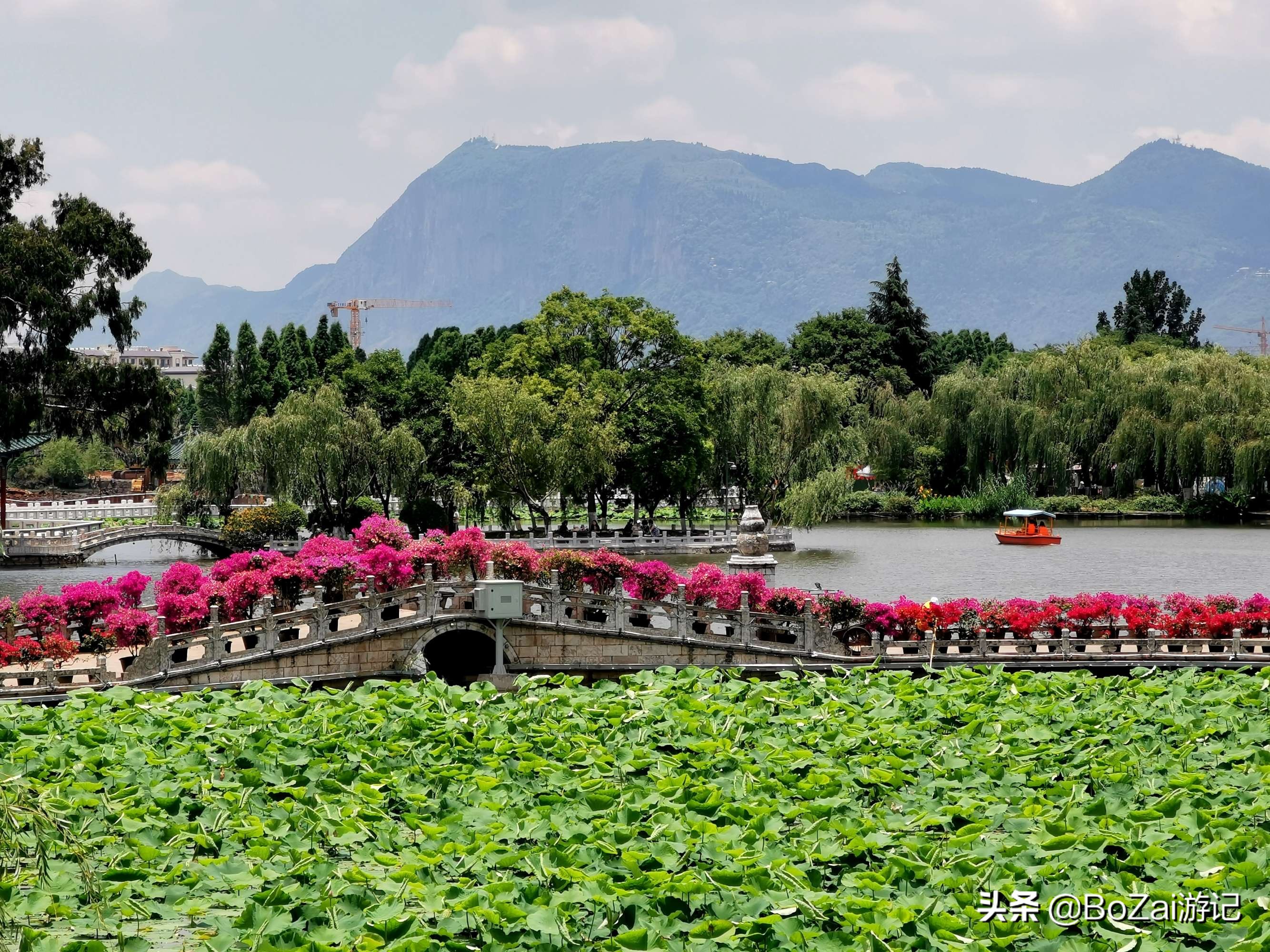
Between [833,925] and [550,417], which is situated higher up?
[550,417]

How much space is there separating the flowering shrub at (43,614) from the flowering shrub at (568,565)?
774 centimetres

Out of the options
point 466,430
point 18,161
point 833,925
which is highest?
point 18,161

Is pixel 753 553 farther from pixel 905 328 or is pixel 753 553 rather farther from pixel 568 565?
pixel 905 328

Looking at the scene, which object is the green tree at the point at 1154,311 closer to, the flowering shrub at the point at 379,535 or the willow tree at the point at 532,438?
the willow tree at the point at 532,438

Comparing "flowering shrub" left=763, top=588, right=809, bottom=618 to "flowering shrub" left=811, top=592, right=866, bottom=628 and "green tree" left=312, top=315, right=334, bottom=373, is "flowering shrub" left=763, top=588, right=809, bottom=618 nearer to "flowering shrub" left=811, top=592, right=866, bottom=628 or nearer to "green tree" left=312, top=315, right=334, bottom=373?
"flowering shrub" left=811, top=592, right=866, bottom=628

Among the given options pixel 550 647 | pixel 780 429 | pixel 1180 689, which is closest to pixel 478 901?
pixel 1180 689

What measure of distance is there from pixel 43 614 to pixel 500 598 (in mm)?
7014

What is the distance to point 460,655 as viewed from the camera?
86.1 ft

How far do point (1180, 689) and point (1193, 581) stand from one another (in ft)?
77.5

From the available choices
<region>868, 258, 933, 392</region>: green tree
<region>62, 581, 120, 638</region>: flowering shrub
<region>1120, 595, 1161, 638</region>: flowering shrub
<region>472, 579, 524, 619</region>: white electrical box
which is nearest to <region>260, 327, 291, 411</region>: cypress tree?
<region>868, 258, 933, 392</region>: green tree

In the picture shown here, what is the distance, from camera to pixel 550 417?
49.4 metres

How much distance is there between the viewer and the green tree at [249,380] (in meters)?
70.1

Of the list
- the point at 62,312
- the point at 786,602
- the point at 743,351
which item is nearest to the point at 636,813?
the point at 786,602

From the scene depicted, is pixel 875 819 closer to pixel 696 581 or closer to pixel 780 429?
pixel 696 581
